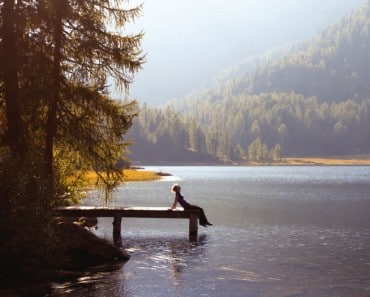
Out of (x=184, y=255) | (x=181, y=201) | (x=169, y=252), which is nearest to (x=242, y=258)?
(x=184, y=255)

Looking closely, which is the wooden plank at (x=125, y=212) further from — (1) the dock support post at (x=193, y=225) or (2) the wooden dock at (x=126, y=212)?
(1) the dock support post at (x=193, y=225)

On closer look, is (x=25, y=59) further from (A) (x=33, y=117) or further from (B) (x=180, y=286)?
(B) (x=180, y=286)

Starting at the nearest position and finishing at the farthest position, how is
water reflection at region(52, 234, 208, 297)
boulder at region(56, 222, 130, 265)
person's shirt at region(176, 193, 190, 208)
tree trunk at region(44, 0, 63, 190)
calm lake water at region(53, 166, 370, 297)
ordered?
water reflection at region(52, 234, 208, 297) → calm lake water at region(53, 166, 370, 297) → boulder at region(56, 222, 130, 265) → tree trunk at region(44, 0, 63, 190) → person's shirt at region(176, 193, 190, 208)

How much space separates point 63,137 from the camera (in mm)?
24344

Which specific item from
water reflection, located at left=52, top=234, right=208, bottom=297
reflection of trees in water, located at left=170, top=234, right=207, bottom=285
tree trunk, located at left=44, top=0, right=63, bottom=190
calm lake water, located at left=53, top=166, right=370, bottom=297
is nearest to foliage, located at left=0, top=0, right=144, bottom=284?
tree trunk, located at left=44, top=0, right=63, bottom=190

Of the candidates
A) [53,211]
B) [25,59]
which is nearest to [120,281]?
[53,211]

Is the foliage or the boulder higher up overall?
the foliage

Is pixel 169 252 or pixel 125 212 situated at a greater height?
pixel 125 212

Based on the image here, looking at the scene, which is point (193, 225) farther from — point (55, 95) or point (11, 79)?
point (11, 79)

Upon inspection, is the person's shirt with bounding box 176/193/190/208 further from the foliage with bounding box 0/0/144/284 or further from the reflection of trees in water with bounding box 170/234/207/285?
the foliage with bounding box 0/0/144/284

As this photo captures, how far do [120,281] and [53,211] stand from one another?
386cm

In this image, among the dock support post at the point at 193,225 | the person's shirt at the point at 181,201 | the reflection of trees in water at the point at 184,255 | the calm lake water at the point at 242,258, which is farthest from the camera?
the dock support post at the point at 193,225

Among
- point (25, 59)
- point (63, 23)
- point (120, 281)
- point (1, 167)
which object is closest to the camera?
point (1, 167)

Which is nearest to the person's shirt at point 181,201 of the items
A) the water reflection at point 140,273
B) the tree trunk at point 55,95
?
the water reflection at point 140,273
